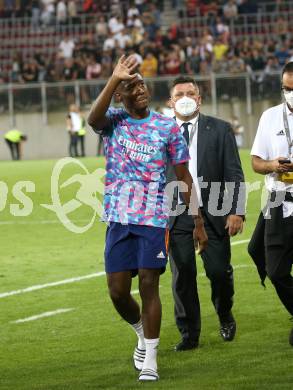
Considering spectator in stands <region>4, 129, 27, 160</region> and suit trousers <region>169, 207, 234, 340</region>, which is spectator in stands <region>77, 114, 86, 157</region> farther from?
suit trousers <region>169, 207, 234, 340</region>

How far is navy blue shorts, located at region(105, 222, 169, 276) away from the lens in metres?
7.31

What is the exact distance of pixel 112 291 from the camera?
292 inches

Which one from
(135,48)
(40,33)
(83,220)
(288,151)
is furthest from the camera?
(40,33)

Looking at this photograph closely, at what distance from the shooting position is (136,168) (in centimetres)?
730

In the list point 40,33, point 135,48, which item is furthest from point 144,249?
point 40,33

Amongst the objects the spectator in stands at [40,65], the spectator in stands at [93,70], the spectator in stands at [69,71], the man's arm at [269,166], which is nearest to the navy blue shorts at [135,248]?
the man's arm at [269,166]

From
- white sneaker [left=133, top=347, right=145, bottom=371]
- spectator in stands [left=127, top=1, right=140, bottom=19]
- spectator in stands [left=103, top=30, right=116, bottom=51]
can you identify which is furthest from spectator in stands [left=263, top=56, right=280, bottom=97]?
white sneaker [left=133, top=347, right=145, bottom=371]

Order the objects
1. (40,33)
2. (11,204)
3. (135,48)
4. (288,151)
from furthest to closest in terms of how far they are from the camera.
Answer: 1. (40,33)
2. (135,48)
3. (11,204)
4. (288,151)

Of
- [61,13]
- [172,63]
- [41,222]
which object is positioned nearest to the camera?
[41,222]

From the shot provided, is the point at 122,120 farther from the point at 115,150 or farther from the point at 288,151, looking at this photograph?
the point at 288,151

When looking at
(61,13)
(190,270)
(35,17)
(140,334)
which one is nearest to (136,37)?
(61,13)

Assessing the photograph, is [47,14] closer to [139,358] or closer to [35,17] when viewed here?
[35,17]

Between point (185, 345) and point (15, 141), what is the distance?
1143 inches

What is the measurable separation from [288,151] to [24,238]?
9.06 meters
